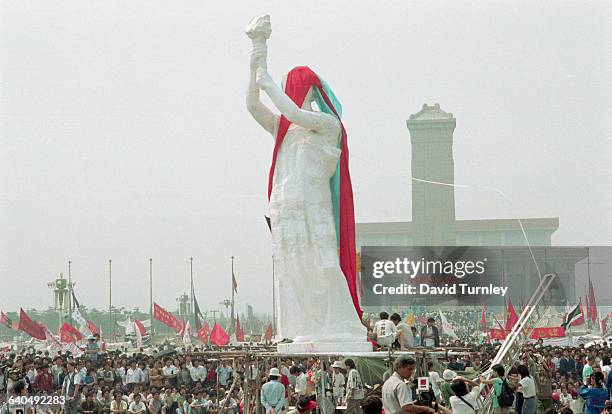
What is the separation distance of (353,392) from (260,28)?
7.17m

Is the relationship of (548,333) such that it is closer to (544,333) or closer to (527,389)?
(544,333)

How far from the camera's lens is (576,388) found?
23.9m

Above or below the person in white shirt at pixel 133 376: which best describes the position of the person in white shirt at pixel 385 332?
above

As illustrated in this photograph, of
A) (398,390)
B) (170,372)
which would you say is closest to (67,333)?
(170,372)

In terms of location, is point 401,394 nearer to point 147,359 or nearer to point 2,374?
point 2,374

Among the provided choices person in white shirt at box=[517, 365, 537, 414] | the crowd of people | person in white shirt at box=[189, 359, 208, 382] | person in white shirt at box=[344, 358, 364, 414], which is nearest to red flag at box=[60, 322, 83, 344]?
the crowd of people

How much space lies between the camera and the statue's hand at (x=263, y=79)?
2016 cm

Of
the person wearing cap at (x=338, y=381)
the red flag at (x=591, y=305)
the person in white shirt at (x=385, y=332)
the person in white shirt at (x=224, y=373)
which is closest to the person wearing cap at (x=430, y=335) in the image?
the person in white shirt at (x=385, y=332)

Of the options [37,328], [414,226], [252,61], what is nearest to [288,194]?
[252,61]

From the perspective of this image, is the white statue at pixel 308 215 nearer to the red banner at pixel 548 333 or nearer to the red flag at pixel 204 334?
the red banner at pixel 548 333

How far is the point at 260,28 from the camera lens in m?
20.2

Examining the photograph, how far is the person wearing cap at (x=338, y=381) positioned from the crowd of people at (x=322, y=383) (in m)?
0.02

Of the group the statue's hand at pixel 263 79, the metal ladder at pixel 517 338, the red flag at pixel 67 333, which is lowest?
the metal ladder at pixel 517 338

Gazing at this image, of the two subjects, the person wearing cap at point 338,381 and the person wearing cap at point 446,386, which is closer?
the person wearing cap at point 446,386
